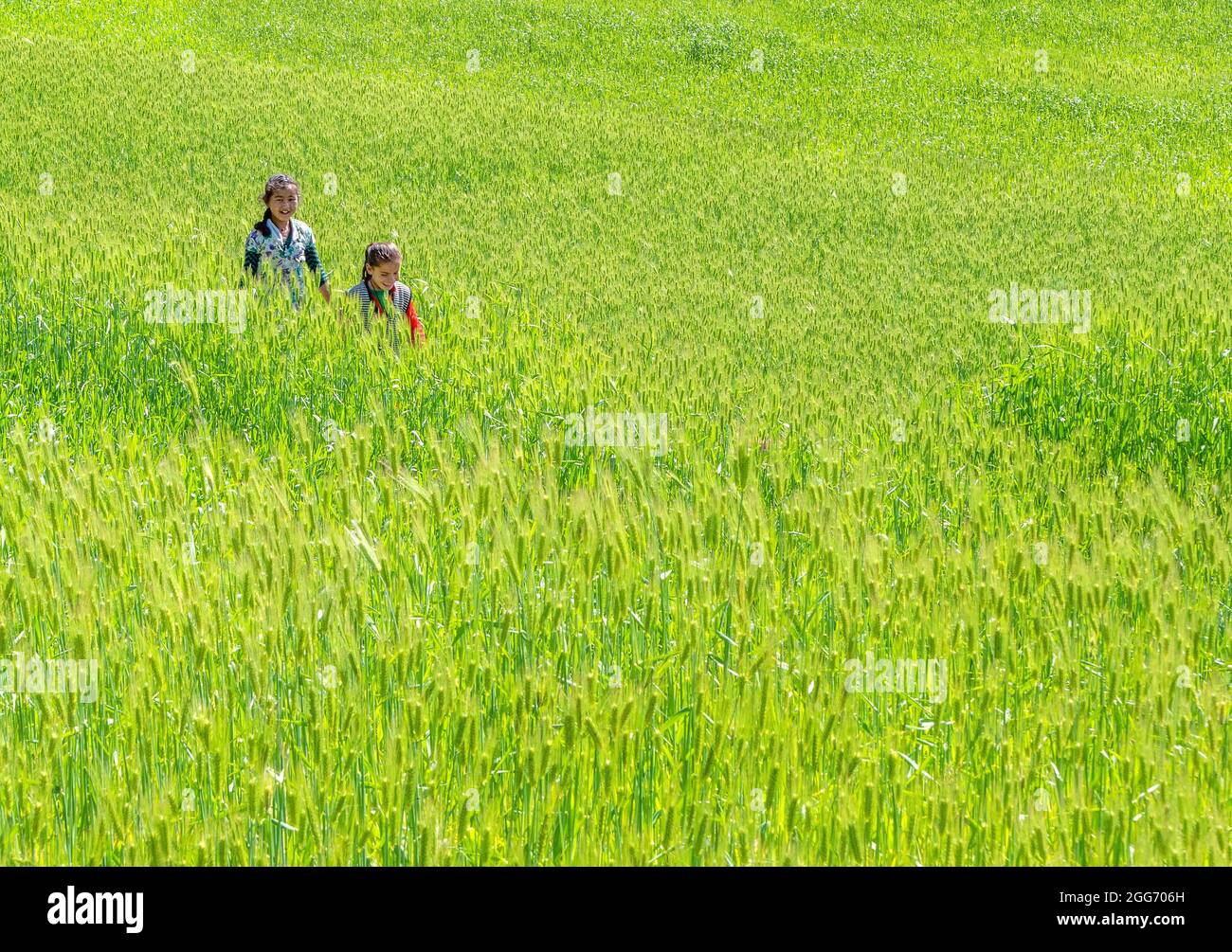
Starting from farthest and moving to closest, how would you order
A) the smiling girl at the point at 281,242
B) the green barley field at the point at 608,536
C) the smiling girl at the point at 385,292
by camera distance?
the smiling girl at the point at 281,242 → the smiling girl at the point at 385,292 → the green barley field at the point at 608,536

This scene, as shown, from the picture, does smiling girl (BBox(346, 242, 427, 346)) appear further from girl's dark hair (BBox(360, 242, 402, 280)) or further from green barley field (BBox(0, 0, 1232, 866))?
green barley field (BBox(0, 0, 1232, 866))

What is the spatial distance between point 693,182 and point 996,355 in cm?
1069

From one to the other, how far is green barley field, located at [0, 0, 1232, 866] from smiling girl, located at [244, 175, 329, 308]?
1.38ft

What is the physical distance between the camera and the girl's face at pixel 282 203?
911cm

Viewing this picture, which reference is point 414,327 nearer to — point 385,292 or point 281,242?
point 385,292

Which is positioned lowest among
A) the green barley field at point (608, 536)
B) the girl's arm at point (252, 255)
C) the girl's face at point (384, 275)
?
the green barley field at point (608, 536)

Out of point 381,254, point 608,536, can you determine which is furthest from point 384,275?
point 608,536

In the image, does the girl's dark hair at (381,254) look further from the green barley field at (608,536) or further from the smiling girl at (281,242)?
the green barley field at (608,536)

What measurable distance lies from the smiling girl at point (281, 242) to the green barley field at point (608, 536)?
16.5 inches

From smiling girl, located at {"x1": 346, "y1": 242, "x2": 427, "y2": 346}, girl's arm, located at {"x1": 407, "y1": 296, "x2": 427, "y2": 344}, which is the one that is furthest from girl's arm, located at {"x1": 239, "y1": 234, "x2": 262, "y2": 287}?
girl's arm, located at {"x1": 407, "y1": 296, "x2": 427, "y2": 344}

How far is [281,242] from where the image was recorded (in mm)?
9250

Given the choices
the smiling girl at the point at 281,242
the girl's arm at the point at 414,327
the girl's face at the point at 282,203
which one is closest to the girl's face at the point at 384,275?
the girl's arm at the point at 414,327

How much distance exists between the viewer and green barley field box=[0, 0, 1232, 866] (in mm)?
2523
